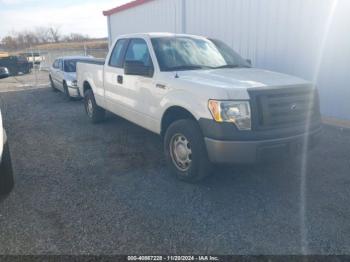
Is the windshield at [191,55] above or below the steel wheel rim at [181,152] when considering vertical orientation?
above

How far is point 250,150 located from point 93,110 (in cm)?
440

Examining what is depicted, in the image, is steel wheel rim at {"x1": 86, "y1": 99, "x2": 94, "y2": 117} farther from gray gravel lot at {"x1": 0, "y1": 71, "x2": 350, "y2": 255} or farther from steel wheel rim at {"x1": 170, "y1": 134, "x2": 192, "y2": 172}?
steel wheel rim at {"x1": 170, "y1": 134, "x2": 192, "y2": 172}

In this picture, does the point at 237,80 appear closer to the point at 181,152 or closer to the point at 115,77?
the point at 181,152

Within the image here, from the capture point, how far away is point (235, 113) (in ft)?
10.5

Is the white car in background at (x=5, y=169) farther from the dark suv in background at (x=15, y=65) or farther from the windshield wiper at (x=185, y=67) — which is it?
the dark suv in background at (x=15, y=65)

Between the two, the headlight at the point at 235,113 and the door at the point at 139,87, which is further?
the door at the point at 139,87

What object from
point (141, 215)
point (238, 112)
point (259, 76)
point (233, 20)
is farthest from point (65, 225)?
point (233, 20)

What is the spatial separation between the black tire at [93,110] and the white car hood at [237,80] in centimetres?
319

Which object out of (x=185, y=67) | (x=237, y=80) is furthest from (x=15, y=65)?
(x=237, y=80)

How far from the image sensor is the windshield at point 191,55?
422 cm

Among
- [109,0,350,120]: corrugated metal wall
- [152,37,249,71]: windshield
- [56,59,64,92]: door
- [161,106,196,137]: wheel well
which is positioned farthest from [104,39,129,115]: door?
[56,59,64,92]: door

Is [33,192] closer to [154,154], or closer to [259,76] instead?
[154,154]

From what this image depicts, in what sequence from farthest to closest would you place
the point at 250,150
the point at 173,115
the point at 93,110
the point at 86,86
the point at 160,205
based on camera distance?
the point at 86,86
the point at 93,110
the point at 173,115
the point at 160,205
the point at 250,150

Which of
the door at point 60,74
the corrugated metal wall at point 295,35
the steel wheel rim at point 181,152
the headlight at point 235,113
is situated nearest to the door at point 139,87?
the steel wheel rim at point 181,152
